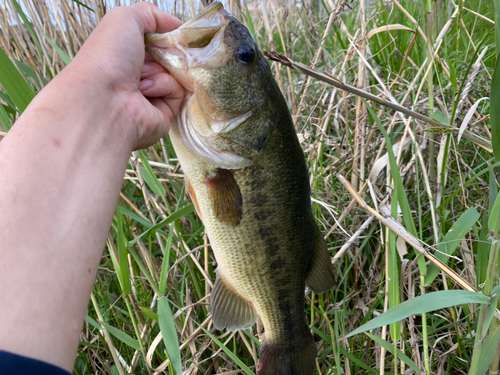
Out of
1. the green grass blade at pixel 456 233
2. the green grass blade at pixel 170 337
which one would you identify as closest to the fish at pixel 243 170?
the green grass blade at pixel 170 337

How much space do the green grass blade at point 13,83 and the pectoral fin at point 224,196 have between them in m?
0.61

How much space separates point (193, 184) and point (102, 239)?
1.51 feet

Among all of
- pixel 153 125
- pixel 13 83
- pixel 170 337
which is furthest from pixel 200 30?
pixel 170 337

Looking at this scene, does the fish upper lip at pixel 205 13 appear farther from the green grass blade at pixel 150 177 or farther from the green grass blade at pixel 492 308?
the green grass blade at pixel 492 308

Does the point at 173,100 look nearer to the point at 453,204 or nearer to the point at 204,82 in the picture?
the point at 204,82

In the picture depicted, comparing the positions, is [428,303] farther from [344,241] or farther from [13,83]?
[13,83]

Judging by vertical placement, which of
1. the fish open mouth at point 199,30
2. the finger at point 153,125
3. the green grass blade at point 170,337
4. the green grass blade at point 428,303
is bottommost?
the green grass blade at point 170,337

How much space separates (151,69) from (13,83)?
16.7 inches

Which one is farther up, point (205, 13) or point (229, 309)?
point (205, 13)

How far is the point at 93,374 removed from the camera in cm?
196

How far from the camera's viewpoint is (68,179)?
92cm

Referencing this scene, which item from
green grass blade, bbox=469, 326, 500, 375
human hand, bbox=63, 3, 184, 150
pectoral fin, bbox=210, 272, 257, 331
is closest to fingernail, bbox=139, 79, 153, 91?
human hand, bbox=63, 3, 184, 150

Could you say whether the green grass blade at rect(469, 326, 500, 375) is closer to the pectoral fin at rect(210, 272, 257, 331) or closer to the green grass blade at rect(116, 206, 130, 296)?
the pectoral fin at rect(210, 272, 257, 331)

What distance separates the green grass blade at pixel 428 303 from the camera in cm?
99
